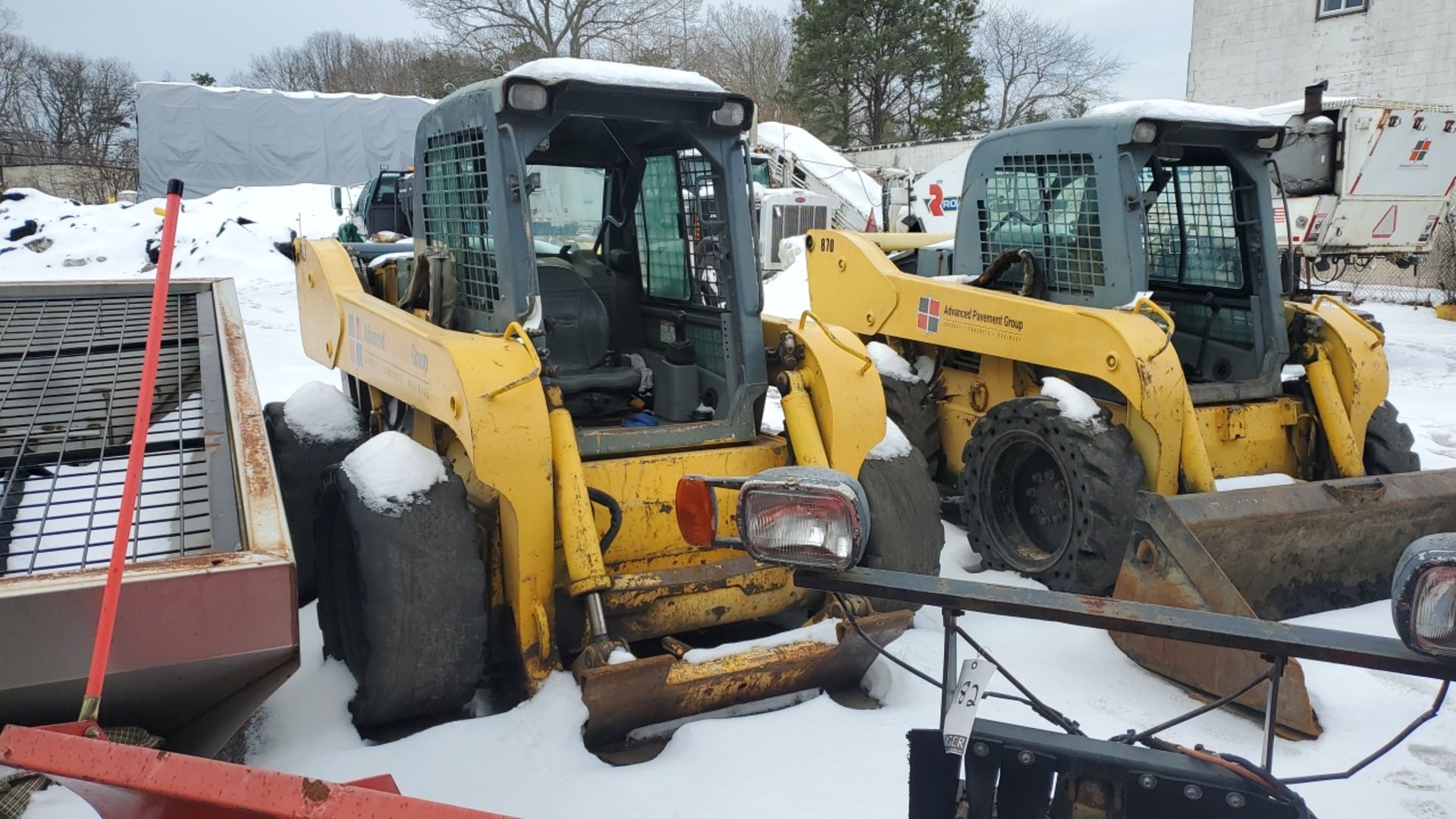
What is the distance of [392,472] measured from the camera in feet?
11.7

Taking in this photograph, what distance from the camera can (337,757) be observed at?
3.39 metres

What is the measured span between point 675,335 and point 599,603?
5.52 ft

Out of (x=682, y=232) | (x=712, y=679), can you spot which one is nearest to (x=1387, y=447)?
(x=682, y=232)

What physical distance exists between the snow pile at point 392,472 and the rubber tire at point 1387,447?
4891 millimetres

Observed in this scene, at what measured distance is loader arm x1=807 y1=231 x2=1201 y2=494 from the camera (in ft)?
16.2

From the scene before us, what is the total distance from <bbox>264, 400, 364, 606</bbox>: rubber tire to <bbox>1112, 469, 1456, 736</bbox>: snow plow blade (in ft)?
11.5

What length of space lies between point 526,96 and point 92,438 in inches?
70.4

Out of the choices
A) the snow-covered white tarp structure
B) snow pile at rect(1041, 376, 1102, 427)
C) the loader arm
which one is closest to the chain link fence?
the loader arm

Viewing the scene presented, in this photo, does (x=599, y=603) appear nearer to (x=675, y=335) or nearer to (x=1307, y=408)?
(x=675, y=335)

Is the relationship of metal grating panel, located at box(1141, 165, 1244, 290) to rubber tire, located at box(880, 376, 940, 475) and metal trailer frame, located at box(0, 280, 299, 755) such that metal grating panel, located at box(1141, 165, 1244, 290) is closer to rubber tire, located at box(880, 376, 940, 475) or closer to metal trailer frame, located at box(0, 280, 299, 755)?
rubber tire, located at box(880, 376, 940, 475)

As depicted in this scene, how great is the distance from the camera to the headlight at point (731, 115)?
13.6ft

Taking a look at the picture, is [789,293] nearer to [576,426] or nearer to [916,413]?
[916,413]

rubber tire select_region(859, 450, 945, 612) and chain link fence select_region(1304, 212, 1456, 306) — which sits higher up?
rubber tire select_region(859, 450, 945, 612)

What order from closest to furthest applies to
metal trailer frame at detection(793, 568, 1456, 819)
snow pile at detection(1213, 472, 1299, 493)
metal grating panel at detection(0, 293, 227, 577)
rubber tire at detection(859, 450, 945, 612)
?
metal trailer frame at detection(793, 568, 1456, 819) → metal grating panel at detection(0, 293, 227, 577) → rubber tire at detection(859, 450, 945, 612) → snow pile at detection(1213, 472, 1299, 493)
